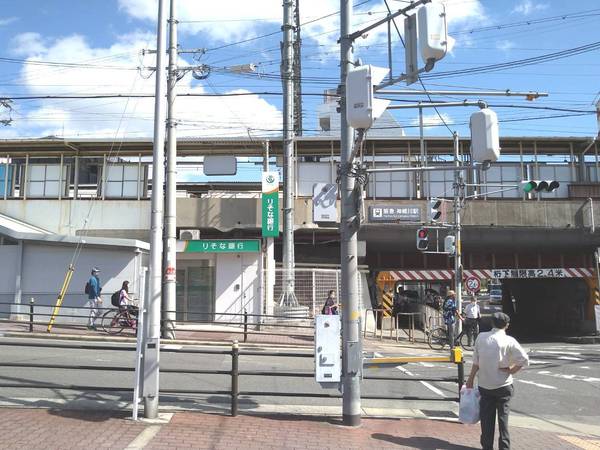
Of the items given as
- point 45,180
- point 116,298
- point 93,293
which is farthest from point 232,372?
point 45,180

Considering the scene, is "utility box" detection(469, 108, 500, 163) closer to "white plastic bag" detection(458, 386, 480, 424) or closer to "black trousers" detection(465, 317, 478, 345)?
"white plastic bag" detection(458, 386, 480, 424)

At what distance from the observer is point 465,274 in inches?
1043

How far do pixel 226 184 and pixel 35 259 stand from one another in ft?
42.2

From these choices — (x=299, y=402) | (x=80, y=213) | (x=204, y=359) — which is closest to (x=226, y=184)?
(x=80, y=213)

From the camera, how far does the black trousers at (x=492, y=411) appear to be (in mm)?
5988

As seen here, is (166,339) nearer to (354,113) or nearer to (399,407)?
(399,407)

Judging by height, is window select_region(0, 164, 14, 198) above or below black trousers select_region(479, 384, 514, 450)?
above

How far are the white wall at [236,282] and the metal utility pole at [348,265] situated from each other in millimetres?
14624

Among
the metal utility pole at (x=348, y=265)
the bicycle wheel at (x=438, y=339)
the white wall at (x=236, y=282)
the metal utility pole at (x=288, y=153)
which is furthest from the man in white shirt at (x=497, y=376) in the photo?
the white wall at (x=236, y=282)

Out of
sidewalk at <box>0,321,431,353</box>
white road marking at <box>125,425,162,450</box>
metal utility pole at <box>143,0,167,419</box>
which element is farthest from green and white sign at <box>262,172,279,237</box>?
white road marking at <box>125,425,162,450</box>

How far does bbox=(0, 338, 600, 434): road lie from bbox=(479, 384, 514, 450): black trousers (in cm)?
194

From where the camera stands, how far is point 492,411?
6074 millimetres

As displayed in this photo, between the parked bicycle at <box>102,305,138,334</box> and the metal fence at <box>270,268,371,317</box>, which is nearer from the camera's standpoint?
the parked bicycle at <box>102,305,138,334</box>

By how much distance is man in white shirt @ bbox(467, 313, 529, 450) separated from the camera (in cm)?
599
